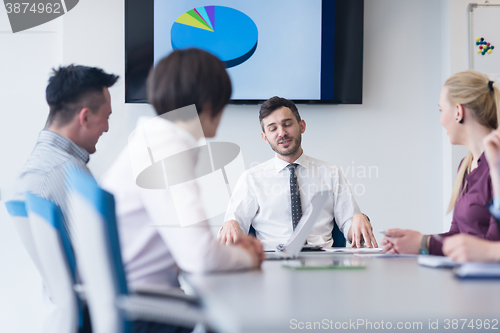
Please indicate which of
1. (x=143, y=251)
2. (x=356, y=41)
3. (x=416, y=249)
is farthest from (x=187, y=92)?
(x=356, y=41)

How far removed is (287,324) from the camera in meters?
0.65

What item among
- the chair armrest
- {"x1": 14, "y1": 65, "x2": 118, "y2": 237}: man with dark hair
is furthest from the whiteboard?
the chair armrest

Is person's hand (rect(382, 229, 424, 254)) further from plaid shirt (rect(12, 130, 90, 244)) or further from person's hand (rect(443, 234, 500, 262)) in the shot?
plaid shirt (rect(12, 130, 90, 244))

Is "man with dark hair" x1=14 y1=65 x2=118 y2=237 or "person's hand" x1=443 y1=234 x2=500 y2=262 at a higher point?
"man with dark hair" x1=14 y1=65 x2=118 y2=237

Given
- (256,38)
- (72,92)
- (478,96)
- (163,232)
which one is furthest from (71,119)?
(256,38)

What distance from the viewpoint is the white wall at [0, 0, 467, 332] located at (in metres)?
3.23

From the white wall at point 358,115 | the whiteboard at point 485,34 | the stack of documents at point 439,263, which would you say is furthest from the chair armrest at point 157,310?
the whiteboard at point 485,34

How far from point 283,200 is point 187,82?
4.85 feet

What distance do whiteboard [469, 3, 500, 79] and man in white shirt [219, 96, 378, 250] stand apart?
5.17ft

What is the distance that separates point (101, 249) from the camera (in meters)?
0.83

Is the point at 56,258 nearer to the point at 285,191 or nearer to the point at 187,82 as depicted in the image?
the point at 187,82

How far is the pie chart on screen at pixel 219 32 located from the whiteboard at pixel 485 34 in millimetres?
1668

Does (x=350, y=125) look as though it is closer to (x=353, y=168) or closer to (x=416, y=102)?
(x=353, y=168)

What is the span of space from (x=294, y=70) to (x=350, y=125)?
0.62 m
